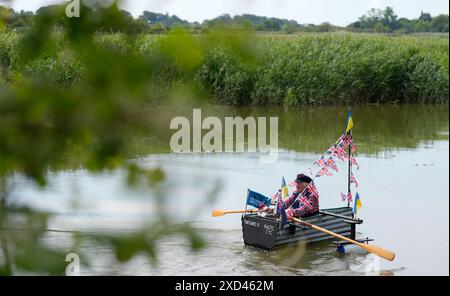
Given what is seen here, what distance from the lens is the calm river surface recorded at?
1175 mm

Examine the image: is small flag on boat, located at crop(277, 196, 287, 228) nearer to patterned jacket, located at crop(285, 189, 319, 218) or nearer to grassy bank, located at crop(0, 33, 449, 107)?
patterned jacket, located at crop(285, 189, 319, 218)

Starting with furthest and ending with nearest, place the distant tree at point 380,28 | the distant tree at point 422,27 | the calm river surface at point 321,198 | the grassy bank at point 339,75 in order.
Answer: the distant tree at point 422,27
the distant tree at point 380,28
the grassy bank at point 339,75
the calm river surface at point 321,198

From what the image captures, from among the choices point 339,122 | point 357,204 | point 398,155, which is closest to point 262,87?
point 339,122

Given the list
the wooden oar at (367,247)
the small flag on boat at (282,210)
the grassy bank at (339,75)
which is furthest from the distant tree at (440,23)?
the small flag on boat at (282,210)

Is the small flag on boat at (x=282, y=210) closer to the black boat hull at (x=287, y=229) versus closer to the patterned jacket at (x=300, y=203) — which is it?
the black boat hull at (x=287, y=229)

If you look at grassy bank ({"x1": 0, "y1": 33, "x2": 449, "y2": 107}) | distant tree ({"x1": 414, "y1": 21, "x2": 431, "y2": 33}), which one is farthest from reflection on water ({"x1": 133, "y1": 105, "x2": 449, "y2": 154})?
distant tree ({"x1": 414, "y1": 21, "x2": 431, "y2": 33})

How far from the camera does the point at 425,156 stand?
15992 mm

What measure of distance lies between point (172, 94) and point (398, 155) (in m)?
15.3

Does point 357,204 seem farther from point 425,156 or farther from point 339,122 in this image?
point 339,122

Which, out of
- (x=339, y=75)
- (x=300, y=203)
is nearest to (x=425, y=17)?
(x=339, y=75)

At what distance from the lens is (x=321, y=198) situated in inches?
482

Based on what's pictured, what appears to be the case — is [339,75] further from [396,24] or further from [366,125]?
A: [396,24]

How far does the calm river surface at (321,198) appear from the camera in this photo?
117cm

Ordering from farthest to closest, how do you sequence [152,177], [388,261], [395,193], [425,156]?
1. [425,156]
2. [395,193]
3. [388,261]
4. [152,177]
